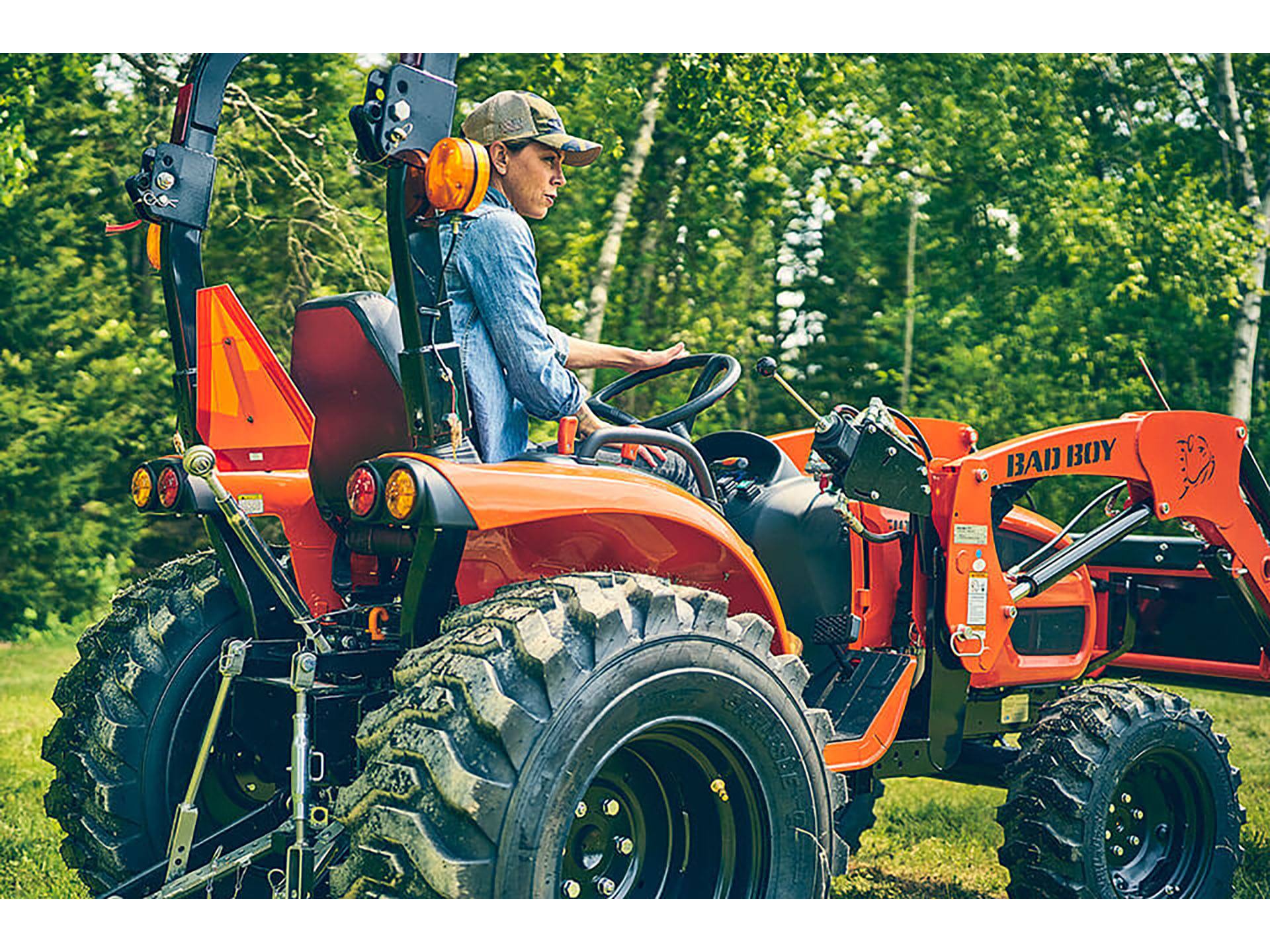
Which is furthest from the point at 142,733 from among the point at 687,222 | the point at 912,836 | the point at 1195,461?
the point at 687,222

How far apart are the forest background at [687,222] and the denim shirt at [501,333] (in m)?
8.41

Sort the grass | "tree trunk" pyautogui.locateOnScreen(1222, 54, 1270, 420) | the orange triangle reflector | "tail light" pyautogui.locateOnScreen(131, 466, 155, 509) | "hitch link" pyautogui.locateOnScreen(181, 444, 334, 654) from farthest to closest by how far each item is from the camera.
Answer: "tree trunk" pyautogui.locateOnScreen(1222, 54, 1270, 420) → the grass → the orange triangle reflector → "tail light" pyautogui.locateOnScreen(131, 466, 155, 509) → "hitch link" pyautogui.locateOnScreen(181, 444, 334, 654)

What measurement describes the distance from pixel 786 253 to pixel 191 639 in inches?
701

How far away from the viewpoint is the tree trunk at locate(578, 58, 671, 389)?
1251 centimetres

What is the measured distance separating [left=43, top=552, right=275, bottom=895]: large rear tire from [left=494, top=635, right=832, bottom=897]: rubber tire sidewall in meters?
1.33

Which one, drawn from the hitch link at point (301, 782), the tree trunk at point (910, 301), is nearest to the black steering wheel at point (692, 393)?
the hitch link at point (301, 782)

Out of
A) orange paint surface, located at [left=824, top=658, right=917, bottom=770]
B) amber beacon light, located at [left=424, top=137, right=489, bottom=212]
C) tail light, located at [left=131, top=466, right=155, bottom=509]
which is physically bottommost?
orange paint surface, located at [left=824, top=658, right=917, bottom=770]

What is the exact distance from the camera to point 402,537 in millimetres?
3260

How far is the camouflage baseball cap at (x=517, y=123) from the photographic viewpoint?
3574mm

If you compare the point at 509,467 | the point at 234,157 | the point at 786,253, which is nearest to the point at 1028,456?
the point at 509,467

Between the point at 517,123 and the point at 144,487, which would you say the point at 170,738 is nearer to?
the point at 144,487

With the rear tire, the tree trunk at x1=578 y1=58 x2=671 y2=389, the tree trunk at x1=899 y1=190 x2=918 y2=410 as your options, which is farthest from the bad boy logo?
the tree trunk at x1=899 y1=190 x2=918 y2=410

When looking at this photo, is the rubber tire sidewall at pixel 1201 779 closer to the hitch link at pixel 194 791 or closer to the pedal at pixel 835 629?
the pedal at pixel 835 629

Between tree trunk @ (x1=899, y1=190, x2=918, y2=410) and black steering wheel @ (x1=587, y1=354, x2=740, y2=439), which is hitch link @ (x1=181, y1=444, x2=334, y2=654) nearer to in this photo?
black steering wheel @ (x1=587, y1=354, x2=740, y2=439)
